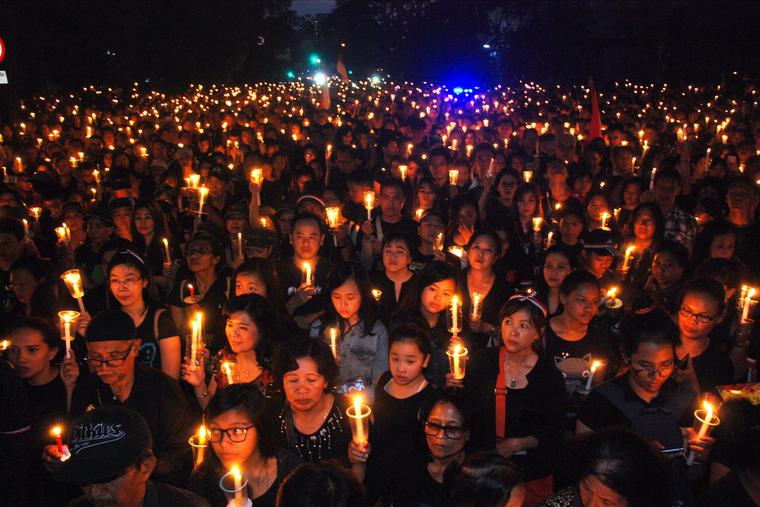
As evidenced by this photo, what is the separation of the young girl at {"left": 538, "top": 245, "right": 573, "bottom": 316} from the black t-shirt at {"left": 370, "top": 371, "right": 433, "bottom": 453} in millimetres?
1707

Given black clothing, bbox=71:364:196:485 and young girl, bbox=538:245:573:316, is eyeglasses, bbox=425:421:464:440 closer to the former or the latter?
black clothing, bbox=71:364:196:485

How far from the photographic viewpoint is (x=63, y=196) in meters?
7.64

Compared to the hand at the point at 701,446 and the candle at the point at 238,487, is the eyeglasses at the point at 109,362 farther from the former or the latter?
the hand at the point at 701,446

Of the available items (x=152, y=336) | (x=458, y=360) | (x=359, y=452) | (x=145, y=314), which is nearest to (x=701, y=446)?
(x=458, y=360)

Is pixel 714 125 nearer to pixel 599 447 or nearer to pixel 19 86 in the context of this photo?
pixel 599 447

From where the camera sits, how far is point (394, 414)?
338 cm

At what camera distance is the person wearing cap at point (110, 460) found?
224 centimetres

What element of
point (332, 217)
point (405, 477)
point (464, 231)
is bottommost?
point (405, 477)

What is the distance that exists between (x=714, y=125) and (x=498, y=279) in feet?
32.5

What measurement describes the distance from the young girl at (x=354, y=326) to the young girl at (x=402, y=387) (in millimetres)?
506

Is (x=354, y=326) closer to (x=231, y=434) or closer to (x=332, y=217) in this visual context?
(x=231, y=434)

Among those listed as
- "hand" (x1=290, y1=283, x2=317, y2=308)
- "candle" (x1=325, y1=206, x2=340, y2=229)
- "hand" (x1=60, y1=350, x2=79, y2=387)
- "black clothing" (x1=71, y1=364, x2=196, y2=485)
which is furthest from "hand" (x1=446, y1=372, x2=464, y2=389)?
"candle" (x1=325, y1=206, x2=340, y2=229)

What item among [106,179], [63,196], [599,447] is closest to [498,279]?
[599,447]

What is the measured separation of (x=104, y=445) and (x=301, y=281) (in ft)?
9.84
